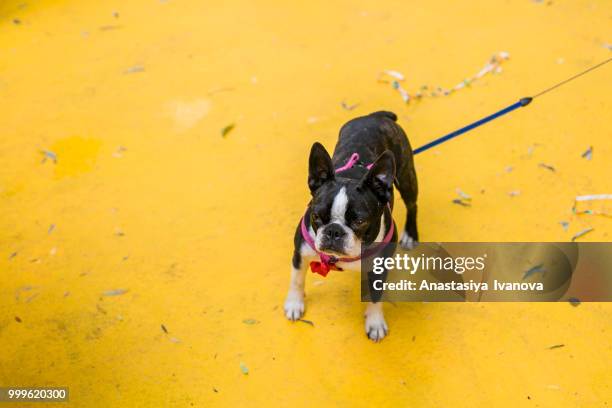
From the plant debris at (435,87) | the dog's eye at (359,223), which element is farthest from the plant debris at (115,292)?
the plant debris at (435,87)

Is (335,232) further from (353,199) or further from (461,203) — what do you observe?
(461,203)

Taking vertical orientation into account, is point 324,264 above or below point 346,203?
below

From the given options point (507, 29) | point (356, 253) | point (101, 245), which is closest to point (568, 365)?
point (356, 253)

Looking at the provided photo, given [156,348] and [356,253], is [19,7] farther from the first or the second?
[356,253]

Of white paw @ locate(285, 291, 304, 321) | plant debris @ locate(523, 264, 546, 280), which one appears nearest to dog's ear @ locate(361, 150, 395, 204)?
white paw @ locate(285, 291, 304, 321)

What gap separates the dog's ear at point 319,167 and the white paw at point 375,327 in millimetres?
997

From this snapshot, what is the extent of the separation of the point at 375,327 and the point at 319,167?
119cm

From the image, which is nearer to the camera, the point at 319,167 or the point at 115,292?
the point at 319,167

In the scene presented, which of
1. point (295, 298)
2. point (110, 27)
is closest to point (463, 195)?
point (295, 298)

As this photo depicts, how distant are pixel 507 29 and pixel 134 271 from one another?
15.2 ft

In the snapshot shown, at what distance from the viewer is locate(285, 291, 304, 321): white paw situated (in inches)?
142

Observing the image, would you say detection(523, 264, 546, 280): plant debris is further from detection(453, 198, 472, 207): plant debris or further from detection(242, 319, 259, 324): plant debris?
detection(242, 319, 259, 324): plant debris

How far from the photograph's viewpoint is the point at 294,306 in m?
3.63

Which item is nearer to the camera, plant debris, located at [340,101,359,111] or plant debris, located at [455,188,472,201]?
plant debris, located at [455,188,472,201]
